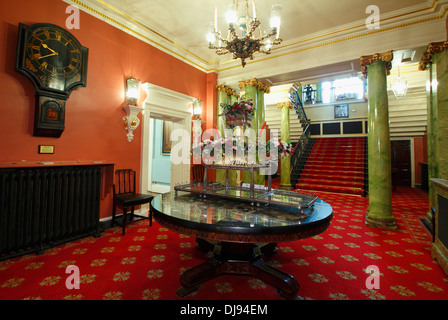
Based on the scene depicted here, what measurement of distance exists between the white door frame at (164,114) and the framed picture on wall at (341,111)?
982 centimetres

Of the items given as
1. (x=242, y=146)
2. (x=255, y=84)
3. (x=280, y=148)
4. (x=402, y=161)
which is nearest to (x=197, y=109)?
(x=255, y=84)

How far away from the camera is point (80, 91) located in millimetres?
3498

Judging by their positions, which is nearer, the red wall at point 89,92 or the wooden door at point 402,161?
the red wall at point 89,92

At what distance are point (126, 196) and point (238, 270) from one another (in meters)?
2.47

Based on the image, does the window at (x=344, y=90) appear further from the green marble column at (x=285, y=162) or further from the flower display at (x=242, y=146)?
the flower display at (x=242, y=146)

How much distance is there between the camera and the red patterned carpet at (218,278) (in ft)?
6.48

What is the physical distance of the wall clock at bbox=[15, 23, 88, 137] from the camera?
9.46 ft

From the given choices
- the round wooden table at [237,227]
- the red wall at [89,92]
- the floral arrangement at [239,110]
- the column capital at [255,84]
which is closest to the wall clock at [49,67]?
the red wall at [89,92]

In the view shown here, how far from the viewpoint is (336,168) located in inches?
332

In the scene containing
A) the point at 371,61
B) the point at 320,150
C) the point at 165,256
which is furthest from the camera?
the point at 320,150
